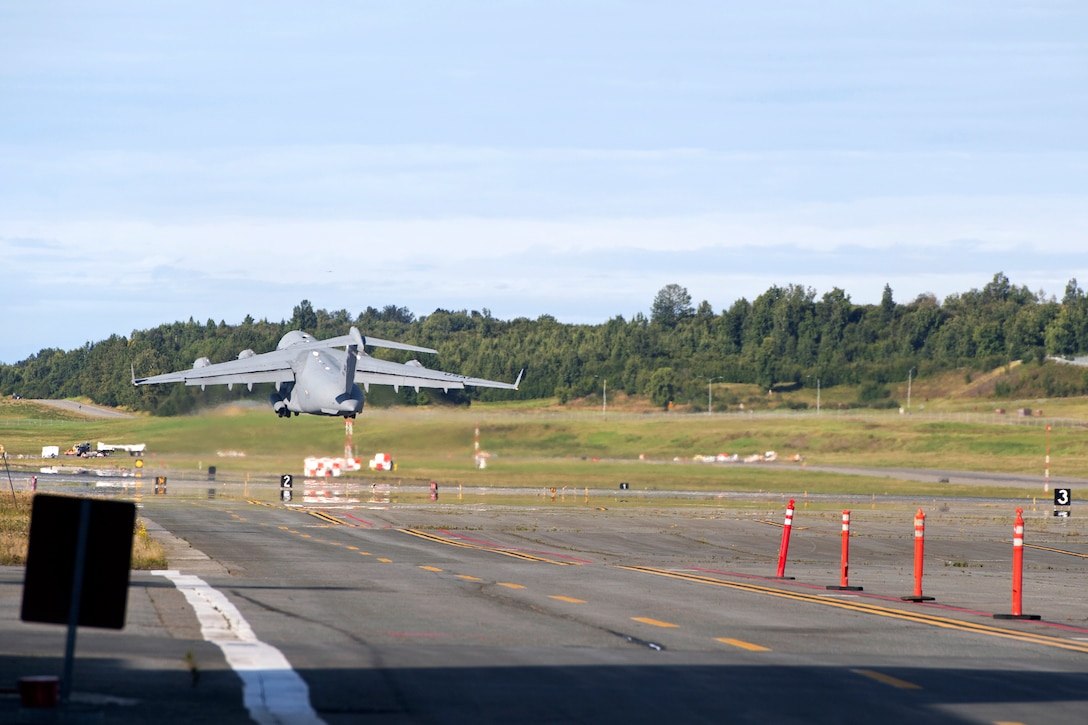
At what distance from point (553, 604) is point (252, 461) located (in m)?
47.3

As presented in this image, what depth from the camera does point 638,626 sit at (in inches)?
642

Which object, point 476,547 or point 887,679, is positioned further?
point 476,547

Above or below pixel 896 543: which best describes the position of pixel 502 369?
above

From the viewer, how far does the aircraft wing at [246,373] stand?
208 ft

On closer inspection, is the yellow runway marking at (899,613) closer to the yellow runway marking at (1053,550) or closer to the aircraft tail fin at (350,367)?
the yellow runway marking at (1053,550)

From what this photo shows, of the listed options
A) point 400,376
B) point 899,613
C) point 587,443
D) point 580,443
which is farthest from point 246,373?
point 899,613

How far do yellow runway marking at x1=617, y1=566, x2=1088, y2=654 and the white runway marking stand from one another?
28.6ft

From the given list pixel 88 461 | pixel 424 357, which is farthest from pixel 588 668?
pixel 424 357

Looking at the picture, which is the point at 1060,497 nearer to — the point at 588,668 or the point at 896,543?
the point at 896,543

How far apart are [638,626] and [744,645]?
6.35 feet

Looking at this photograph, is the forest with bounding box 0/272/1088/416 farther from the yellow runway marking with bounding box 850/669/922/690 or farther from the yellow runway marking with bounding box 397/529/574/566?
the yellow runway marking with bounding box 850/669/922/690

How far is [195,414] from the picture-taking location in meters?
62.0

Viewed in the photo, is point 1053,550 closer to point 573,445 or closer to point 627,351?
point 573,445

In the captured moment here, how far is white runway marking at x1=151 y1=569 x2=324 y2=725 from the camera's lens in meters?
9.48
